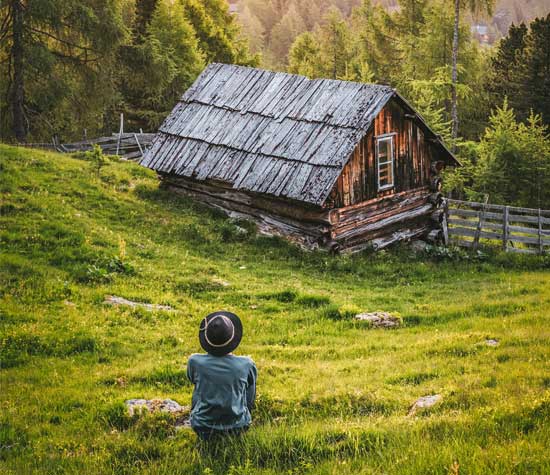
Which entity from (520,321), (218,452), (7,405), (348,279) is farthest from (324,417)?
(348,279)

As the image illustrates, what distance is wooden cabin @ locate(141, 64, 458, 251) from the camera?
18484 millimetres

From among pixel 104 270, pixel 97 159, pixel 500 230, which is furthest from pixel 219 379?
pixel 97 159

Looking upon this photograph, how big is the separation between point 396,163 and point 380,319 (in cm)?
900

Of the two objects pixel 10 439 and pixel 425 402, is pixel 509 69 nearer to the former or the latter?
pixel 425 402

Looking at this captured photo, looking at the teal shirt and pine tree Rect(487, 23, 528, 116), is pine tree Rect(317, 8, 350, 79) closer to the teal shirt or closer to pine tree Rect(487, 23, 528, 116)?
pine tree Rect(487, 23, 528, 116)

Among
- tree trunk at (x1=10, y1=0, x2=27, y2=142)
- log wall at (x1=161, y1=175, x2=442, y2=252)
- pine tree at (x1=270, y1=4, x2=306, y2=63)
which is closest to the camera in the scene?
log wall at (x1=161, y1=175, x2=442, y2=252)

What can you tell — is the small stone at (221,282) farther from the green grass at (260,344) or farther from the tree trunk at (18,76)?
the tree trunk at (18,76)

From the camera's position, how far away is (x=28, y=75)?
28.4m

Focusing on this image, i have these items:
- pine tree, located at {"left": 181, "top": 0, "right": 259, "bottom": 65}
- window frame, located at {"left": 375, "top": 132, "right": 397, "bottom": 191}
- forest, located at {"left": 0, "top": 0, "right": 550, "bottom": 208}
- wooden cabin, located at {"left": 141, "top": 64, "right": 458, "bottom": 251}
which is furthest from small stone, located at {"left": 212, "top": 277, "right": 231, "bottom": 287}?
pine tree, located at {"left": 181, "top": 0, "right": 259, "bottom": 65}

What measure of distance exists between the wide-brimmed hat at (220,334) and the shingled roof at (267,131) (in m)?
11.3

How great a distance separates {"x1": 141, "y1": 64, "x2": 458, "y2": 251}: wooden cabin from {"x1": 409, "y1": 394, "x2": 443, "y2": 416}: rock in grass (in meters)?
9.97

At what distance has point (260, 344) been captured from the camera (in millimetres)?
11141

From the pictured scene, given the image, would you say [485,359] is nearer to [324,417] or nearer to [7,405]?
[324,417]

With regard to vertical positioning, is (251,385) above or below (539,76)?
below
